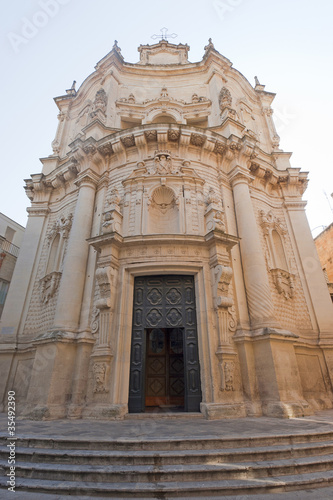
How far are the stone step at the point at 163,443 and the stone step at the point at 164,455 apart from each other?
130 millimetres

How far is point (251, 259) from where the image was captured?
416 inches

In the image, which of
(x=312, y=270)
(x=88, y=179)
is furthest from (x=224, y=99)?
(x=312, y=270)

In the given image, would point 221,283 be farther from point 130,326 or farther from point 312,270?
point 312,270

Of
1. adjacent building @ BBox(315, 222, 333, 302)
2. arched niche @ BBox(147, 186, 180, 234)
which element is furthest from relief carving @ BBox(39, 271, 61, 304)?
adjacent building @ BBox(315, 222, 333, 302)

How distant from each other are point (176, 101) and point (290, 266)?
11.4 m

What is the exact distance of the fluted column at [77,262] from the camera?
977cm

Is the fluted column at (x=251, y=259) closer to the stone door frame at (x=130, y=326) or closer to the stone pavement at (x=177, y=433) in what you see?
the stone door frame at (x=130, y=326)

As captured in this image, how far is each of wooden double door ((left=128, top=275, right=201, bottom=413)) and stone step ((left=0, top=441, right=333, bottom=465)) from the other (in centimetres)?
410

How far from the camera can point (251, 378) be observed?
863 centimetres

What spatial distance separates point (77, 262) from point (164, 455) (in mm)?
7762

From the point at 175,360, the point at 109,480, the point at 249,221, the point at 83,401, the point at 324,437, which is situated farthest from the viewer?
the point at 175,360

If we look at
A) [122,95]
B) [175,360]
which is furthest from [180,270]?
[122,95]

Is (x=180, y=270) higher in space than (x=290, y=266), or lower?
lower

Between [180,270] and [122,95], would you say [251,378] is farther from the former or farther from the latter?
[122,95]
